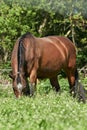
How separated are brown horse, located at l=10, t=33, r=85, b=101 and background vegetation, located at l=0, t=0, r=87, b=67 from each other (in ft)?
25.9

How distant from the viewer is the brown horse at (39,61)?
9391 mm

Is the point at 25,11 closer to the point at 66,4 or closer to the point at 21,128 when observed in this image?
the point at 66,4

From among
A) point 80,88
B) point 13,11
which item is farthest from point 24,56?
point 13,11

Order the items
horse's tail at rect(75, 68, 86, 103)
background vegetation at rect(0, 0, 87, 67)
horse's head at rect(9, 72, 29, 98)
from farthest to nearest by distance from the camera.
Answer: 1. background vegetation at rect(0, 0, 87, 67)
2. horse's tail at rect(75, 68, 86, 103)
3. horse's head at rect(9, 72, 29, 98)

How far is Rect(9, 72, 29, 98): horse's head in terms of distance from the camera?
9.07m

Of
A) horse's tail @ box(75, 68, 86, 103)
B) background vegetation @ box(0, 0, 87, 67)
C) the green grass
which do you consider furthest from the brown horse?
background vegetation @ box(0, 0, 87, 67)

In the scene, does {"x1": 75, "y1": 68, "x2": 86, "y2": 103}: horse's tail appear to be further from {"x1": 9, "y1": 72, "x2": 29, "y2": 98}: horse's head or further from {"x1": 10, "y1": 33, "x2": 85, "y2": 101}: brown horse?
{"x1": 9, "y1": 72, "x2": 29, "y2": 98}: horse's head

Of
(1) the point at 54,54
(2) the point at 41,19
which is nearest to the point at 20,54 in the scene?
(1) the point at 54,54

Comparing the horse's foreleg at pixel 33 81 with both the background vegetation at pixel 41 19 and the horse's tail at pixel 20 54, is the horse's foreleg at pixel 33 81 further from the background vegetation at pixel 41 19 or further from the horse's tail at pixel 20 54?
the background vegetation at pixel 41 19

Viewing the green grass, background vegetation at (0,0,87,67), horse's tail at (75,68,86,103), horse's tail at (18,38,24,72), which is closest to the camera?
the green grass

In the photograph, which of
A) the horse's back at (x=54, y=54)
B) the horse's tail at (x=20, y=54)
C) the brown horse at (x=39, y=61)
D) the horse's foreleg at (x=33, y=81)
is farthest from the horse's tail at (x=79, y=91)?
the horse's tail at (x=20, y=54)

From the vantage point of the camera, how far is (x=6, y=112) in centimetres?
578

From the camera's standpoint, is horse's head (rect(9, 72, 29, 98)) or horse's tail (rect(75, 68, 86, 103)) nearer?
horse's head (rect(9, 72, 29, 98))

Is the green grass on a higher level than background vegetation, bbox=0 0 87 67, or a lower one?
higher
